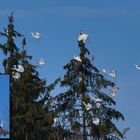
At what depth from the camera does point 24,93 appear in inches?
1570

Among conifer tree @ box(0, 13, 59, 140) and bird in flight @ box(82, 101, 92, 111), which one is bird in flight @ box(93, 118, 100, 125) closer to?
bird in flight @ box(82, 101, 92, 111)

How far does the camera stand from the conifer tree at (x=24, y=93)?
38.7 metres

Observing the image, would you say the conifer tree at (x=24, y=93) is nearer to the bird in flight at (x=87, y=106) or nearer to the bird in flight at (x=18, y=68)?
the bird in flight at (x=18, y=68)

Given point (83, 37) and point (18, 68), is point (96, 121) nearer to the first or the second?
point (83, 37)

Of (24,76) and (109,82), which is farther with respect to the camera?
(24,76)

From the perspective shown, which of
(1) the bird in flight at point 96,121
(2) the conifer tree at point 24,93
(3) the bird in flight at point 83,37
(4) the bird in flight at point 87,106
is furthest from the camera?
(2) the conifer tree at point 24,93

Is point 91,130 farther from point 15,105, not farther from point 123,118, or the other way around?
point 15,105

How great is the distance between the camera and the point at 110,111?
31.3 meters

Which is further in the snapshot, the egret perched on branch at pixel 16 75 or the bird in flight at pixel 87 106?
the egret perched on branch at pixel 16 75

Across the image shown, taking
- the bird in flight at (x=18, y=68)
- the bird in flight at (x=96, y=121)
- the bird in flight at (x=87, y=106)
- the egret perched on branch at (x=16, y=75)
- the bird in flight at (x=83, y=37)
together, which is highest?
the bird in flight at (x=18, y=68)

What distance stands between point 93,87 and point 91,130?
1.96 meters

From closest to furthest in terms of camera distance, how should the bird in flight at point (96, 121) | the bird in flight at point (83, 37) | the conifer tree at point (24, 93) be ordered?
the bird in flight at point (96, 121) → the bird in flight at point (83, 37) → the conifer tree at point (24, 93)

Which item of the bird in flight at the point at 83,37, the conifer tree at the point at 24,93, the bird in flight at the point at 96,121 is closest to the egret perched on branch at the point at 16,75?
the conifer tree at the point at 24,93

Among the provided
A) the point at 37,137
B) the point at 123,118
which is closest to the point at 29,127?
the point at 37,137
